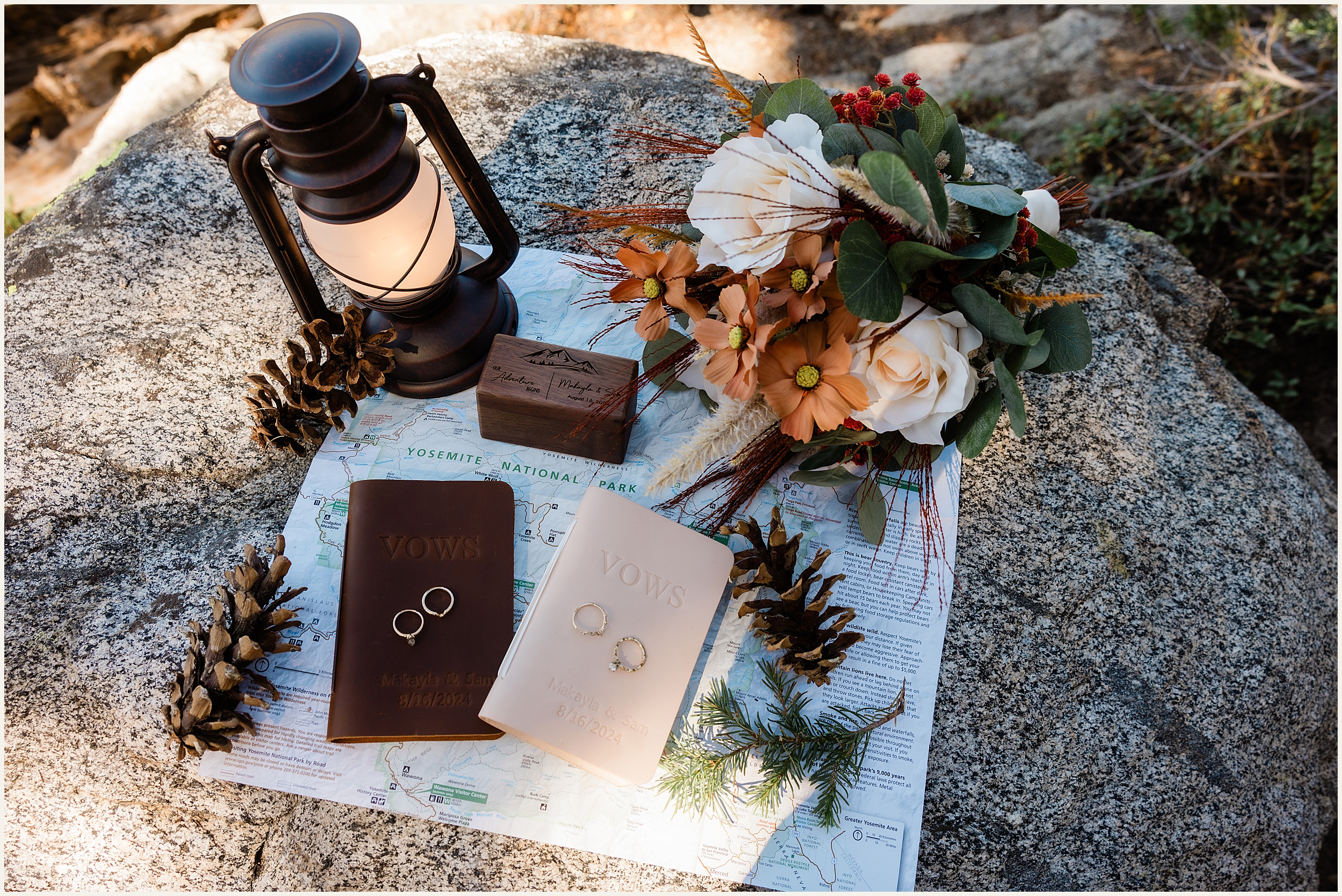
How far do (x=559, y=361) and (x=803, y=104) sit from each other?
0.61 m

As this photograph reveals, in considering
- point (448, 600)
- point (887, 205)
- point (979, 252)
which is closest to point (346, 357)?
point (448, 600)

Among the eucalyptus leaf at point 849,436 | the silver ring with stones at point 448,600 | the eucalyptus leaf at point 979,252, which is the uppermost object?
the eucalyptus leaf at point 979,252

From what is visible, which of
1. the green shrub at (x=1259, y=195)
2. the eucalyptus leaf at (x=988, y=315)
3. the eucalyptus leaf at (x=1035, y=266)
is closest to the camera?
the eucalyptus leaf at (x=988, y=315)

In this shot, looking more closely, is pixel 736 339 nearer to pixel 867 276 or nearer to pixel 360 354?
pixel 867 276

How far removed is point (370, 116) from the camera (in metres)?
1.14

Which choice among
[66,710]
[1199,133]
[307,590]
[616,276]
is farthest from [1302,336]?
[66,710]

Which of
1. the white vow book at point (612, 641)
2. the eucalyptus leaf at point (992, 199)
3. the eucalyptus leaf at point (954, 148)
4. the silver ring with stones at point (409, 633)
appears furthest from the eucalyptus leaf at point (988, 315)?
the silver ring with stones at point (409, 633)

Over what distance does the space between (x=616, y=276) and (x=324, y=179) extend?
49 cm

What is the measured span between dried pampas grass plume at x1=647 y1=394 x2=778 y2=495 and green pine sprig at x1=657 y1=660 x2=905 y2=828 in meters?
0.39

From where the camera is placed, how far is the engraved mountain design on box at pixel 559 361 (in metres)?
1.40

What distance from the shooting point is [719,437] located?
50.9 inches

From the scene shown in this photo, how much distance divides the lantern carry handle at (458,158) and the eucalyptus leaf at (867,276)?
681 mm

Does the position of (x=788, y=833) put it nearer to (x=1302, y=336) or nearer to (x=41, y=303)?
(x=41, y=303)

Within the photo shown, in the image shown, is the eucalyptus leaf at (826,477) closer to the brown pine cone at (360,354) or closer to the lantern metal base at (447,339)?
the lantern metal base at (447,339)
